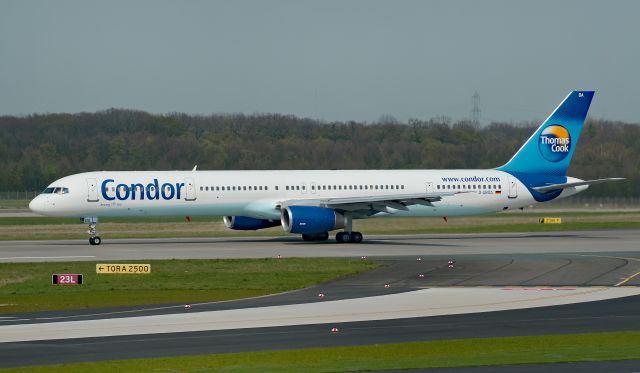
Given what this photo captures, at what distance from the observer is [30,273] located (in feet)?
118

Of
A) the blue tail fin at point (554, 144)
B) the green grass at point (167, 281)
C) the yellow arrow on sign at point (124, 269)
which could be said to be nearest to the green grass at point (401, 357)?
the green grass at point (167, 281)

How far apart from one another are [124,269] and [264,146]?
67019 mm

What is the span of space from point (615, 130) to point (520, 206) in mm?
61849

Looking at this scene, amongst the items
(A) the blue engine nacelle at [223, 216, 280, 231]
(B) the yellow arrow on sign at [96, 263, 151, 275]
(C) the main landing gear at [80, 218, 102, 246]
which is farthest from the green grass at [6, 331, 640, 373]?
(A) the blue engine nacelle at [223, 216, 280, 231]

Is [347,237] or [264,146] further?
[264,146]

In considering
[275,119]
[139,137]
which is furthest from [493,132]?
[139,137]

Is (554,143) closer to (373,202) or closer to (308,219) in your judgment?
(373,202)

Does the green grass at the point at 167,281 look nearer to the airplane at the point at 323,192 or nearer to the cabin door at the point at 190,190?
the airplane at the point at 323,192

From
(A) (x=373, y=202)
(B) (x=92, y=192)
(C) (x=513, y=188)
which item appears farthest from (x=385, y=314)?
(C) (x=513, y=188)

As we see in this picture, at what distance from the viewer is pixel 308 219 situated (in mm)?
49719

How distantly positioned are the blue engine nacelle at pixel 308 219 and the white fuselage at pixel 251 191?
2683 mm

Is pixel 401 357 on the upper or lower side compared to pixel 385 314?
upper

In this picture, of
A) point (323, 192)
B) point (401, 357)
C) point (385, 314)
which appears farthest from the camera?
point (323, 192)

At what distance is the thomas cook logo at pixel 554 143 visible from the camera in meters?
57.5
